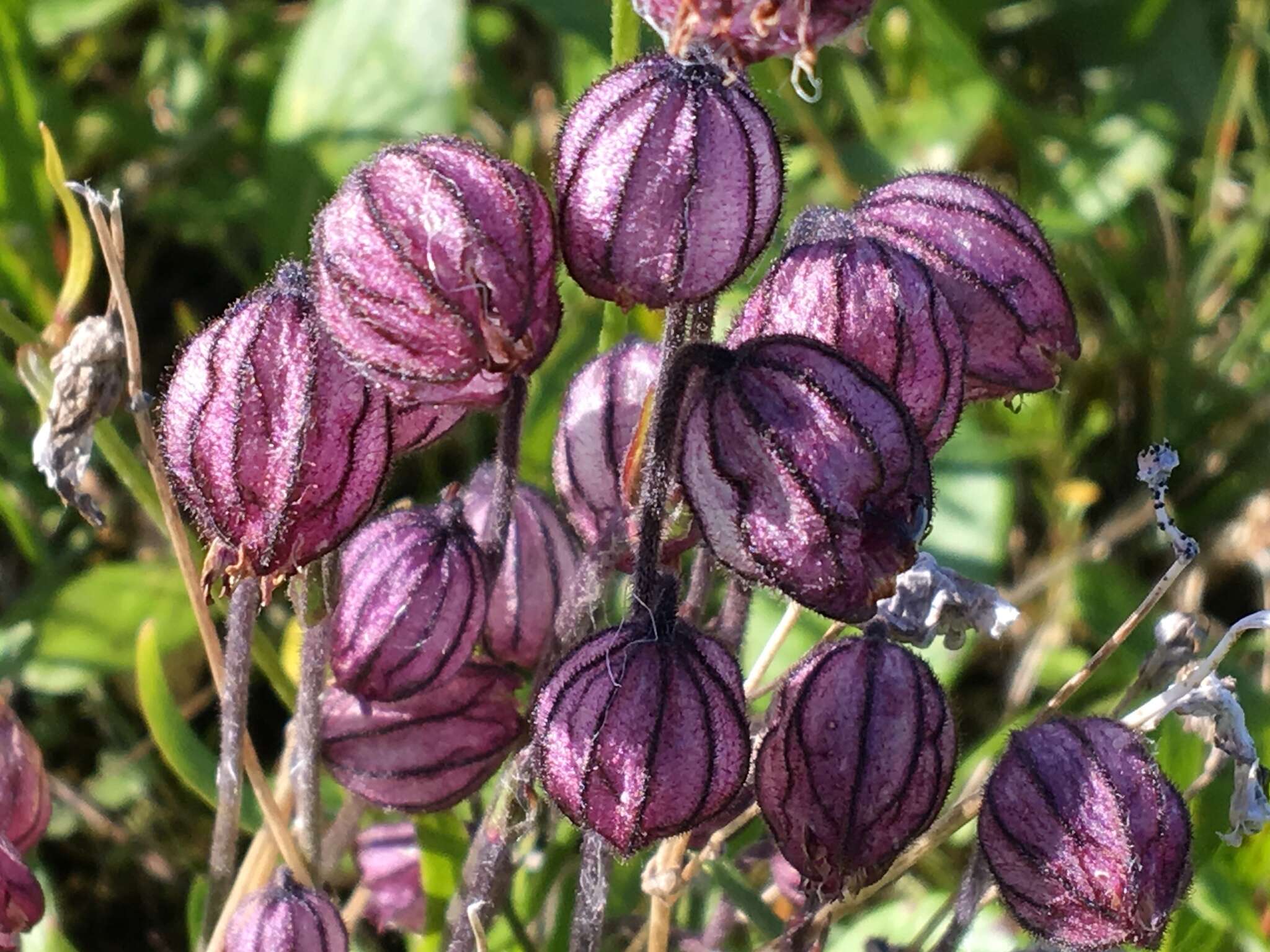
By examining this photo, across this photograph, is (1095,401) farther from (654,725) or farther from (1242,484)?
(654,725)

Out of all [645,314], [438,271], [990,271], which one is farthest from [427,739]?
[645,314]

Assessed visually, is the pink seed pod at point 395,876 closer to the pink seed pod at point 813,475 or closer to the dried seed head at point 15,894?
the dried seed head at point 15,894

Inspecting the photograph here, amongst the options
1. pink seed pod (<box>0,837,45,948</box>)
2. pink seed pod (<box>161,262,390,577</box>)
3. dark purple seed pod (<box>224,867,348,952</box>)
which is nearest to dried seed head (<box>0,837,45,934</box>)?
pink seed pod (<box>0,837,45,948</box>)

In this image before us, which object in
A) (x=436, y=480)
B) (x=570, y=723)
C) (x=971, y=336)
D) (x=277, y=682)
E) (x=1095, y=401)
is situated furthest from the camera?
(x=1095, y=401)

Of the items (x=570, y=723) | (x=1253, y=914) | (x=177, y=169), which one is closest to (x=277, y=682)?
(x=570, y=723)

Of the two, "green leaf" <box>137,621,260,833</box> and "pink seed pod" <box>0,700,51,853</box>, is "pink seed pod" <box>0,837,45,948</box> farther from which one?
"green leaf" <box>137,621,260,833</box>
